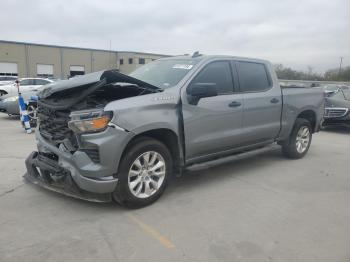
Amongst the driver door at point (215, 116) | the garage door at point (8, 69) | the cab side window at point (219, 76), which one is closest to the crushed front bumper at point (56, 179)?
the driver door at point (215, 116)

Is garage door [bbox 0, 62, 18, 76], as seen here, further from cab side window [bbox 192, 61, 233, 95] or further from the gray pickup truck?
cab side window [bbox 192, 61, 233, 95]

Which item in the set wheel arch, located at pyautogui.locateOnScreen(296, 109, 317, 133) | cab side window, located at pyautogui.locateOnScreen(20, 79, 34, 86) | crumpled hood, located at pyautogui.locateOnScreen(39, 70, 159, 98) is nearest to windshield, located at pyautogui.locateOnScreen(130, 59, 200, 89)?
crumpled hood, located at pyautogui.locateOnScreen(39, 70, 159, 98)

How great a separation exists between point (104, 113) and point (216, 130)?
6.02 ft

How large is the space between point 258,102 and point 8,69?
47.2 meters

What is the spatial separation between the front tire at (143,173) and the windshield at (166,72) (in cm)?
94

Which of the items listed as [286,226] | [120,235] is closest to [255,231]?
Answer: [286,226]

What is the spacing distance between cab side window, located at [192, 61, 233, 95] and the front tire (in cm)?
119

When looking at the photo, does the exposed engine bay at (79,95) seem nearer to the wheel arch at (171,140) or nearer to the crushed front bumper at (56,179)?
the crushed front bumper at (56,179)

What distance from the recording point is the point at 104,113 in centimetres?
378

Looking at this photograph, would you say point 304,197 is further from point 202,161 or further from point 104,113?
point 104,113

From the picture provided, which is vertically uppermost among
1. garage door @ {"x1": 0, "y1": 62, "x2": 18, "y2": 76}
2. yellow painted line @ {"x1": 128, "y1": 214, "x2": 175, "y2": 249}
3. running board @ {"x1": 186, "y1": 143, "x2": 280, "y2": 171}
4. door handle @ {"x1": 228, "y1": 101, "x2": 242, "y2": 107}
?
garage door @ {"x1": 0, "y1": 62, "x2": 18, "y2": 76}

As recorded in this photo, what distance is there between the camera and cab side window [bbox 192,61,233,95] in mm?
4938

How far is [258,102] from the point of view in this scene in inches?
223

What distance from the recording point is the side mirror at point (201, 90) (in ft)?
14.6
